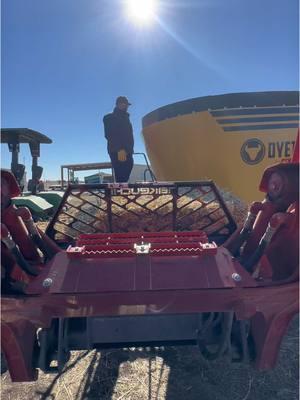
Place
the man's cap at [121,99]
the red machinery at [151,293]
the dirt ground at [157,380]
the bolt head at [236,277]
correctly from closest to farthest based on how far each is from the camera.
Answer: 1. the red machinery at [151,293]
2. the bolt head at [236,277]
3. the dirt ground at [157,380]
4. the man's cap at [121,99]

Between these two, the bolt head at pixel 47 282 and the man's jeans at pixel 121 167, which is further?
the man's jeans at pixel 121 167

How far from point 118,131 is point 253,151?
319 centimetres

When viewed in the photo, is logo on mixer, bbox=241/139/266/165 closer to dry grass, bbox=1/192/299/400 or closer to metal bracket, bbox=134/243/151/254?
dry grass, bbox=1/192/299/400

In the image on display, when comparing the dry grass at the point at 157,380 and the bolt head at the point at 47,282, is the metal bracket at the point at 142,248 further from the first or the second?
the dry grass at the point at 157,380

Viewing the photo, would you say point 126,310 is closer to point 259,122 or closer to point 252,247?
point 252,247

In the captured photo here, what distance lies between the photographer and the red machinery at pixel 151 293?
188cm

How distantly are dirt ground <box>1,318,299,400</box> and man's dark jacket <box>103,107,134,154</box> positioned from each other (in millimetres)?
3642

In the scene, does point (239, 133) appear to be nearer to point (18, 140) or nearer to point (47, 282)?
point (18, 140)

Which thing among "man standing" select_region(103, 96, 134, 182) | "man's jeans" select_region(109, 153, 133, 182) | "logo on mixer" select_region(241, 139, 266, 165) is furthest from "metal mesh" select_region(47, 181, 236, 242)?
"logo on mixer" select_region(241, 139, 266, 165)

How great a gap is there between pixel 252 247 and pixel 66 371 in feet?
6.22

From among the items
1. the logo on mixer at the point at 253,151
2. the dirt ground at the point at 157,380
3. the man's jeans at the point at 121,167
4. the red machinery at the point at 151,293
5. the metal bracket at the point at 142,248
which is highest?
the logo on mixer at the point at 253,151

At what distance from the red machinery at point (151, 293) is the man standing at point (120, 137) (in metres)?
3.23

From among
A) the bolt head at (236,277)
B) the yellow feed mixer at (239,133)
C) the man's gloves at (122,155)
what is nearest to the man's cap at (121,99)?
the man's gloves at (122,155)

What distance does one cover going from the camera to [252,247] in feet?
8.90
